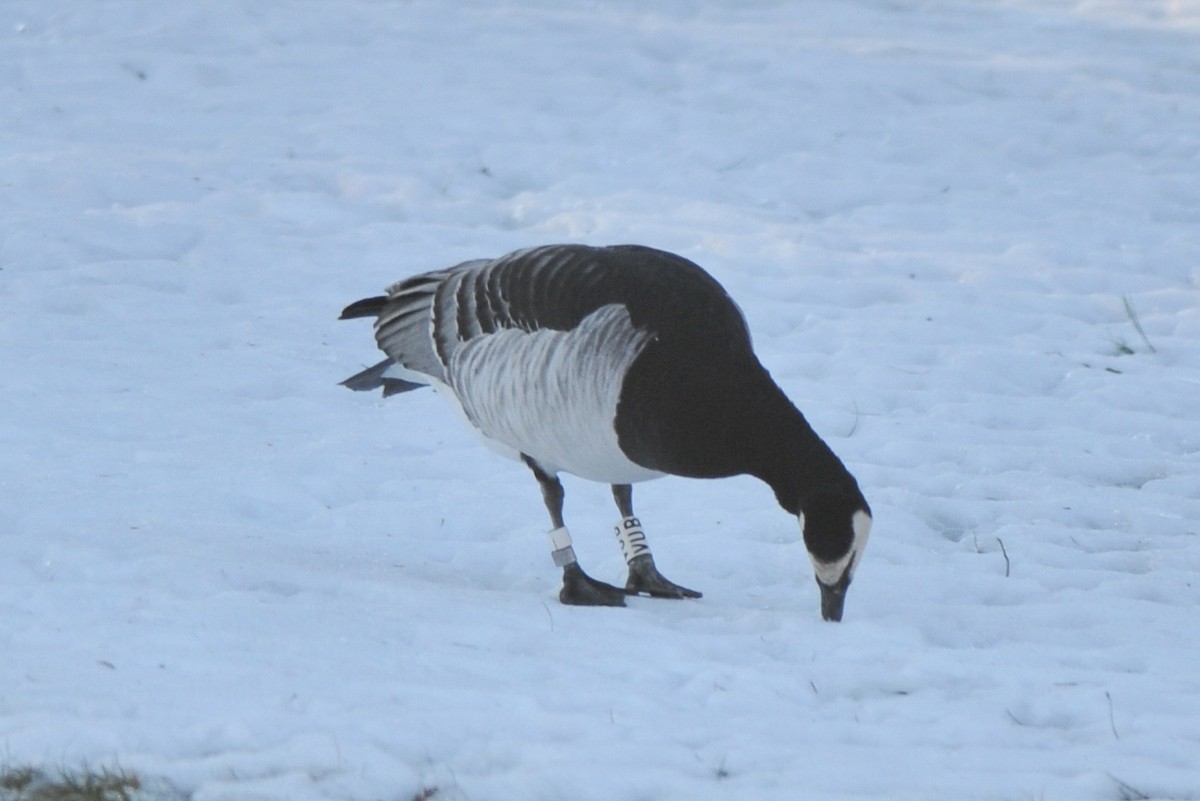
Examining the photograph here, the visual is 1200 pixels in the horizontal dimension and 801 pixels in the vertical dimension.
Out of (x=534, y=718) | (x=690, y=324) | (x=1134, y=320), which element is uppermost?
(x=690, y=324)

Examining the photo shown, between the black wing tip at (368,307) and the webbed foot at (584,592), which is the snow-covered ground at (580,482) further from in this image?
the black wing tip at (368,307)

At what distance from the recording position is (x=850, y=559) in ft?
15.7

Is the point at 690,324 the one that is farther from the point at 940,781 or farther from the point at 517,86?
the point at 517,86

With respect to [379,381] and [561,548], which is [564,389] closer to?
[561,548]

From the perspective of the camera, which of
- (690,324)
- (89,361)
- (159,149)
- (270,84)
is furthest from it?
(270,84)

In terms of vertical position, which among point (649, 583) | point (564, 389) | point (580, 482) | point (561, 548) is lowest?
point (580, 482)

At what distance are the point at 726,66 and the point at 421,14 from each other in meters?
2.60

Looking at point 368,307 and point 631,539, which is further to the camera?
point 368,307

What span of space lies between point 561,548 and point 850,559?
116 cm

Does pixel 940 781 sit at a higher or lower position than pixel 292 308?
higher

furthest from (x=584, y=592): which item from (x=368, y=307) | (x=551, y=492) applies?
(x=368, y=307)

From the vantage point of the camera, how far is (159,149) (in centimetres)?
1017

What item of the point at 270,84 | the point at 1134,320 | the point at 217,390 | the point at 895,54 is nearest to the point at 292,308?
the point at 217,390

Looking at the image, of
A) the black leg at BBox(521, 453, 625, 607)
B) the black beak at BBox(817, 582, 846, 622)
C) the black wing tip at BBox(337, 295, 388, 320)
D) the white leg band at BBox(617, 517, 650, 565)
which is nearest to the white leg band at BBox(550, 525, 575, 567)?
the black leg at BBox(521, 453, 625, 607)
